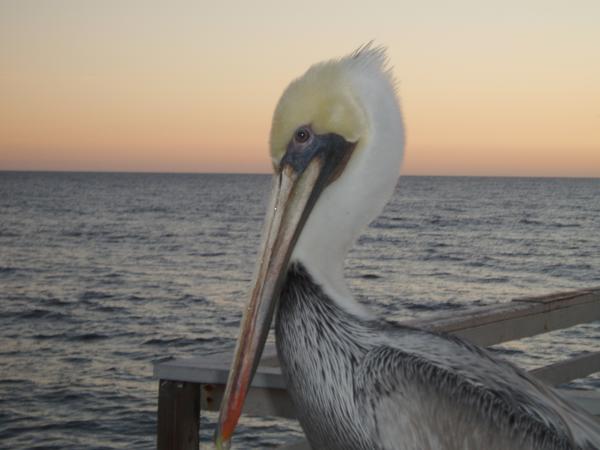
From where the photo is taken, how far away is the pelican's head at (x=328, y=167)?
8.30 feet

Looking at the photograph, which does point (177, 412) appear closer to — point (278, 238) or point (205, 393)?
point (205, 393)

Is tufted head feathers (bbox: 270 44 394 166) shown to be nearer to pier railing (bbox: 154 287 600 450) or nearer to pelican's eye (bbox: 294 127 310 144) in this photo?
pelican's eye (bbox: 294 127 310 144)

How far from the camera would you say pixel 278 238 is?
250 cm

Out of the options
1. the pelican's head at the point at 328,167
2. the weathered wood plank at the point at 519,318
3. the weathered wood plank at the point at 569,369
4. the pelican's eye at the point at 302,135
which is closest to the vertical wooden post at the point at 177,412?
the pelican's head at the point at 328,167

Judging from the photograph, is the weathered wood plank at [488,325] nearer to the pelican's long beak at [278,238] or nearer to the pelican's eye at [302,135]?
the pelican's long beak at [278,238]

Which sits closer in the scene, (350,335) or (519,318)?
(350,335)

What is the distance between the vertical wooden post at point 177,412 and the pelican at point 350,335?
1.87 feet

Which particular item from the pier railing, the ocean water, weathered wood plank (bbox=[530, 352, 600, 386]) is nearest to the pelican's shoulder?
the pier railing

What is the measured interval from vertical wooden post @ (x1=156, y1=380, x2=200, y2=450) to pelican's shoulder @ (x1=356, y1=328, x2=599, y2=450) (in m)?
0.84

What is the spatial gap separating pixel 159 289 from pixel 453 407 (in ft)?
78.4

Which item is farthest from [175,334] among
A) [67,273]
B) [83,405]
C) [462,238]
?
[462,238]

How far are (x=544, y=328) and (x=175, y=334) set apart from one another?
49.1ft

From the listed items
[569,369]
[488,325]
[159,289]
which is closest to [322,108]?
[488,325]

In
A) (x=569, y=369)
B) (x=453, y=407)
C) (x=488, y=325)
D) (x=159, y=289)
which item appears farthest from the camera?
(x=159, y=289)
